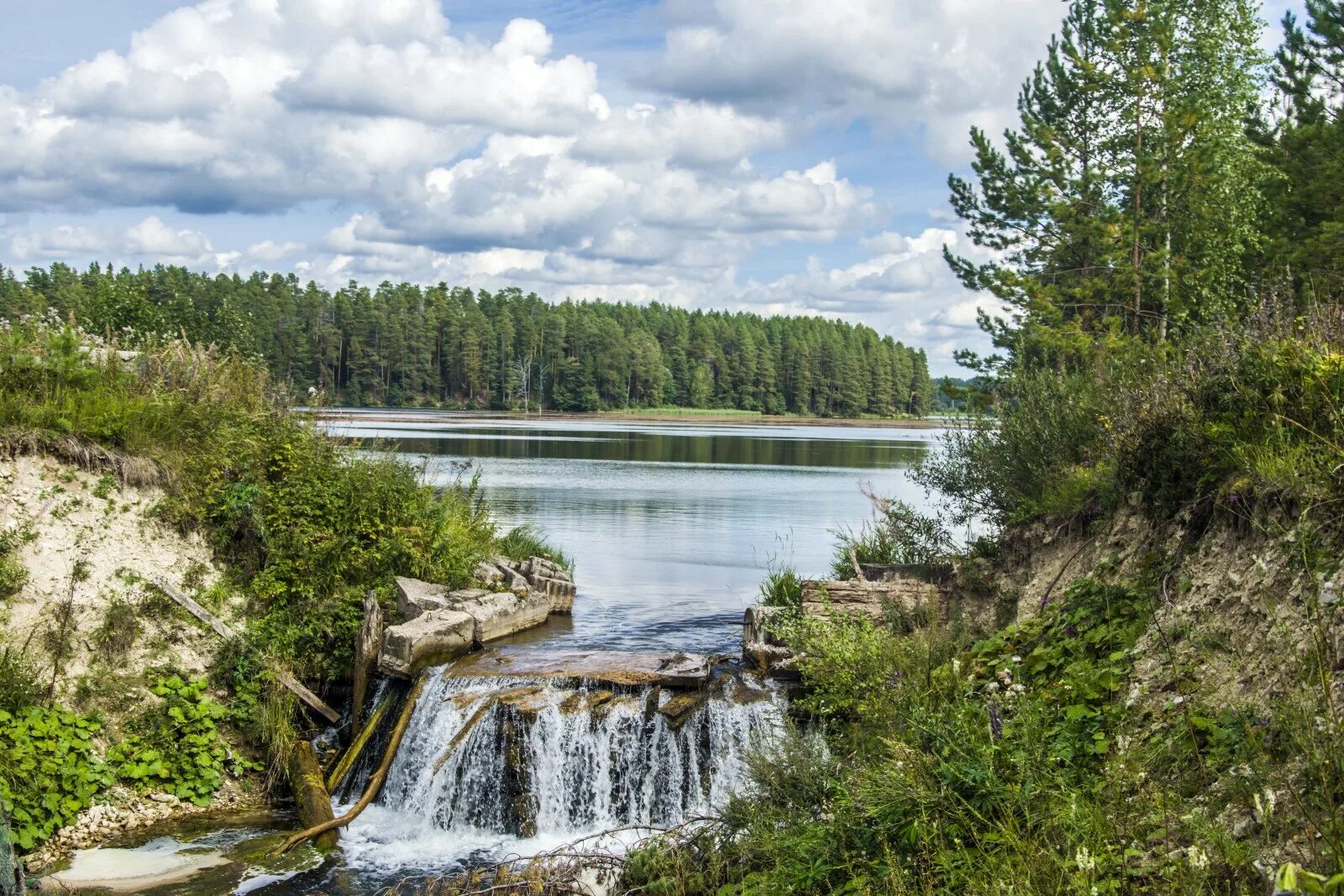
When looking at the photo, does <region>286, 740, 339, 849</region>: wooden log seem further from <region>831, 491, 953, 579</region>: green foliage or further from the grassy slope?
<region>831, 491, 953, 579</region>: green foliage

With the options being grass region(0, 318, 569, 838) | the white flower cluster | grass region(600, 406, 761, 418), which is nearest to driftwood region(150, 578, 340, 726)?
grass region(0, 318, 569, 838)

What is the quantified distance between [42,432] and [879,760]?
404 inches

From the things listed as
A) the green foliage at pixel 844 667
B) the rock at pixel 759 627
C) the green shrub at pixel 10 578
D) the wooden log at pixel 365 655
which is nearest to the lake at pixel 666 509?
the rock at pixel 759 627

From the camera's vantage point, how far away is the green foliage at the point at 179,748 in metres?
10.1

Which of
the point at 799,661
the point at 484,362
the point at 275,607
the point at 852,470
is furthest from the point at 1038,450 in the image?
the point at 484,362

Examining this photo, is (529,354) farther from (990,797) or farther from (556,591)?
(990,797)

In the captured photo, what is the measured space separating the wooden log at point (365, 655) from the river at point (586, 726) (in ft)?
2.95

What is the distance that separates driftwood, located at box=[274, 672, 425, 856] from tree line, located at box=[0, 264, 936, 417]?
9484cm

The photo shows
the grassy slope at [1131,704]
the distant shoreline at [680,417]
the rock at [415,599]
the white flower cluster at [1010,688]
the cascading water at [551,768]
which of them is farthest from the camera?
the distant shoreline at [680,417]

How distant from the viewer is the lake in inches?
674

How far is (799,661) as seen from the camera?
432 inches

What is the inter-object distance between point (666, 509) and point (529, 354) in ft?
320

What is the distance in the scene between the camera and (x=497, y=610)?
14.3 m

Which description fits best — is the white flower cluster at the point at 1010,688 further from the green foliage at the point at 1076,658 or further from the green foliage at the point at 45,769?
the green foliage at the point at 45,769
